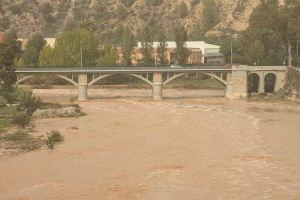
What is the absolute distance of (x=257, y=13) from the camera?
99.2m

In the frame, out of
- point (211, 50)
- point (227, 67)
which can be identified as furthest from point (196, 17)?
point (227, 67)

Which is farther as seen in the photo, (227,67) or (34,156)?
(227,67)

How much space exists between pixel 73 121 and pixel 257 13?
48.8m

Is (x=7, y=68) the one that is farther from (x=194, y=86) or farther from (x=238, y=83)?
(x=194, y=86)

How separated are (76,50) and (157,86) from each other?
26.9m

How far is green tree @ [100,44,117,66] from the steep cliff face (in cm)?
4515

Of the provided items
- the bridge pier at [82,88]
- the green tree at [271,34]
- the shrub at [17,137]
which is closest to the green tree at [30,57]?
the bridge pier at [82,88]

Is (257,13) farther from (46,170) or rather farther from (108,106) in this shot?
(46,170)

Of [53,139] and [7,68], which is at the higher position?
[7,68]

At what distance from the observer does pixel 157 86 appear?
81062mm

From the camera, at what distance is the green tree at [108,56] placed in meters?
101

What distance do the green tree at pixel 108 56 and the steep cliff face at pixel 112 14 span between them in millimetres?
45146

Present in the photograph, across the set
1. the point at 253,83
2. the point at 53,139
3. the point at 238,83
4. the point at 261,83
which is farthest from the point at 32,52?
the point at 53,139

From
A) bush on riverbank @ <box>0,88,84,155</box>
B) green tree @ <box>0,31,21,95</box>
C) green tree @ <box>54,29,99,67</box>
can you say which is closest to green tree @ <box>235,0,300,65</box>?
green tree @ <box>54,29,99,67</box>
